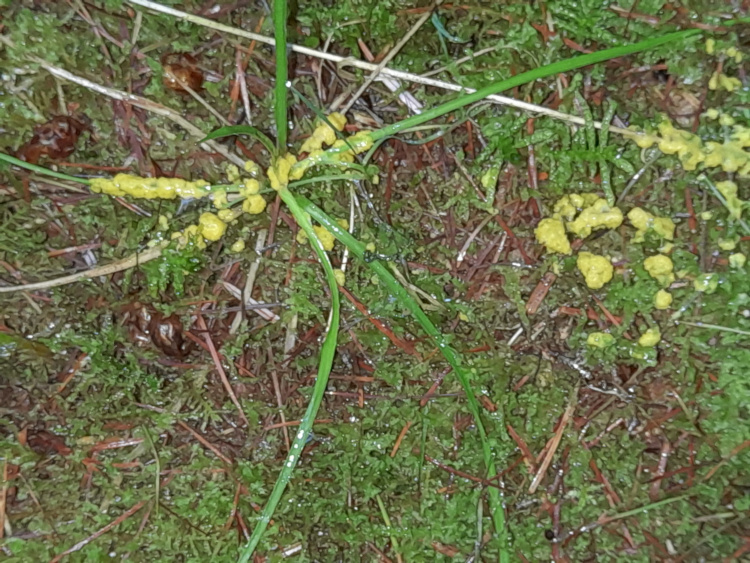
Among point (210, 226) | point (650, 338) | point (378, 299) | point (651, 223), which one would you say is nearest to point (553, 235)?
point (651, 223)

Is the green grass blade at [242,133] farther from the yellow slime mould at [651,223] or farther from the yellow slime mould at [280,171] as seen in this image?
the yellow slime mould at [651,223]

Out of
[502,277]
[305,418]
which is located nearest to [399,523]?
[305,418]

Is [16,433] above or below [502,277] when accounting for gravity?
below

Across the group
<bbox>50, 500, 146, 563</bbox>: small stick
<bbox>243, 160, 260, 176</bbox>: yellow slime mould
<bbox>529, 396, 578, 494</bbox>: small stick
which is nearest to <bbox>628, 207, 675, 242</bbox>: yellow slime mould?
<bbox>529, 396, 578, 494</bbox>: small stick

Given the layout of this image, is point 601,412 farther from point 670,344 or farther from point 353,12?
point 353,12

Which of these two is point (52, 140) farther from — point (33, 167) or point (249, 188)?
point (249, 188)
